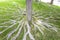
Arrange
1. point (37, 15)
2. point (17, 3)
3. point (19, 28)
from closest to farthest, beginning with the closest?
point (19, 28), point (37, 15), point (17, 3)

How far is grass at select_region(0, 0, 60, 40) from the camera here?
3.34 feet

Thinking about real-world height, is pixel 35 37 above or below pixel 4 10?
below

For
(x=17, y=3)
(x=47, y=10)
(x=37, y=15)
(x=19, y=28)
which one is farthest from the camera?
(x=17, y=3)

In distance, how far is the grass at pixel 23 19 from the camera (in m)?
1.02

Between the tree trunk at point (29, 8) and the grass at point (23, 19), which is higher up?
the tree trunk at point (29, 8)

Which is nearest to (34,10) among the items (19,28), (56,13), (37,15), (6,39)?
(37,15)

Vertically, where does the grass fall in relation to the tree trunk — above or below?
below

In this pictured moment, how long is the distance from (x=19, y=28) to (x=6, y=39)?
16 cm

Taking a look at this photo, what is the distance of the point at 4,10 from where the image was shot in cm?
135

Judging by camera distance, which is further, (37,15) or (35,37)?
→ (37,15)

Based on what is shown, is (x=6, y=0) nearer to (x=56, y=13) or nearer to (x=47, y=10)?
(x=47, y=10)

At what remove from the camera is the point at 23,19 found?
46.7 inches

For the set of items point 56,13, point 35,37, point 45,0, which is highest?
point 45,0

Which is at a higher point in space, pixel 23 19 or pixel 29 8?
pixel 29 8
